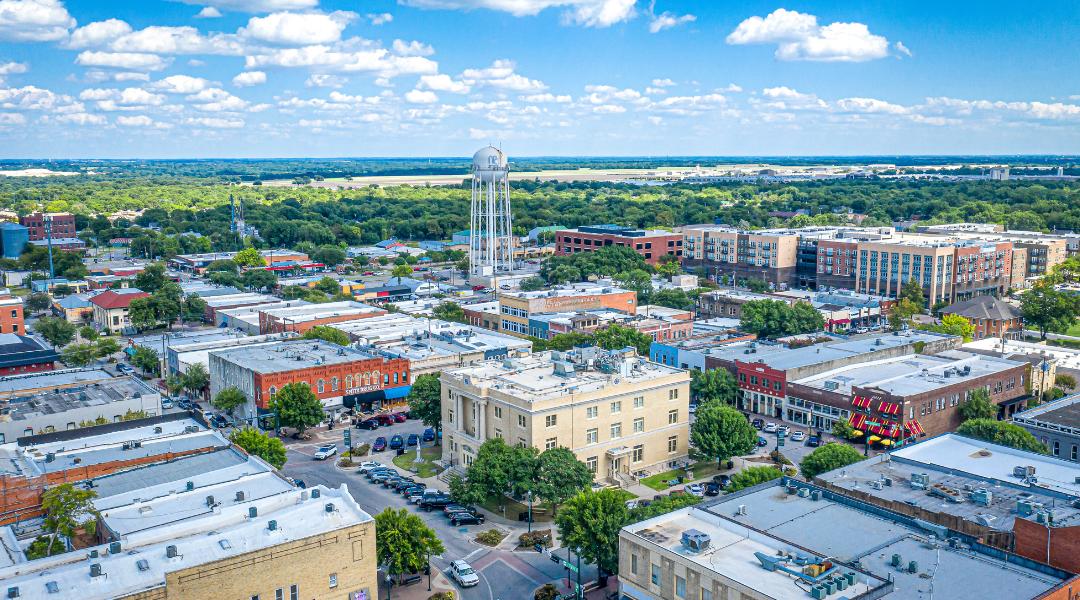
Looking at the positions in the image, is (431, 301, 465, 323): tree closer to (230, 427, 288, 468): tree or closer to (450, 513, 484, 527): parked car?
(230, 427, 288, 468): tree

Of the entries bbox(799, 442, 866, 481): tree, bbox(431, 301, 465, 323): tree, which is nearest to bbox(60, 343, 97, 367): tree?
bbox(431, 301, 465, 323): tree

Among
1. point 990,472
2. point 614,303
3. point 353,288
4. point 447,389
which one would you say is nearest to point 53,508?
point 447,389

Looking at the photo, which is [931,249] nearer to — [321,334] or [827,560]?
[321,334]

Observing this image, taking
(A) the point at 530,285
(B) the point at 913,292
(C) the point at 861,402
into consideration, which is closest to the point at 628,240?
(A) the point at 530,285

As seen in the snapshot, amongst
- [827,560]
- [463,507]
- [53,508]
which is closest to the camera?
[827,560]

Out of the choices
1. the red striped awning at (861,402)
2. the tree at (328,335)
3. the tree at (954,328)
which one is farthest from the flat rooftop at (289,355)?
the tree at (954,328)
